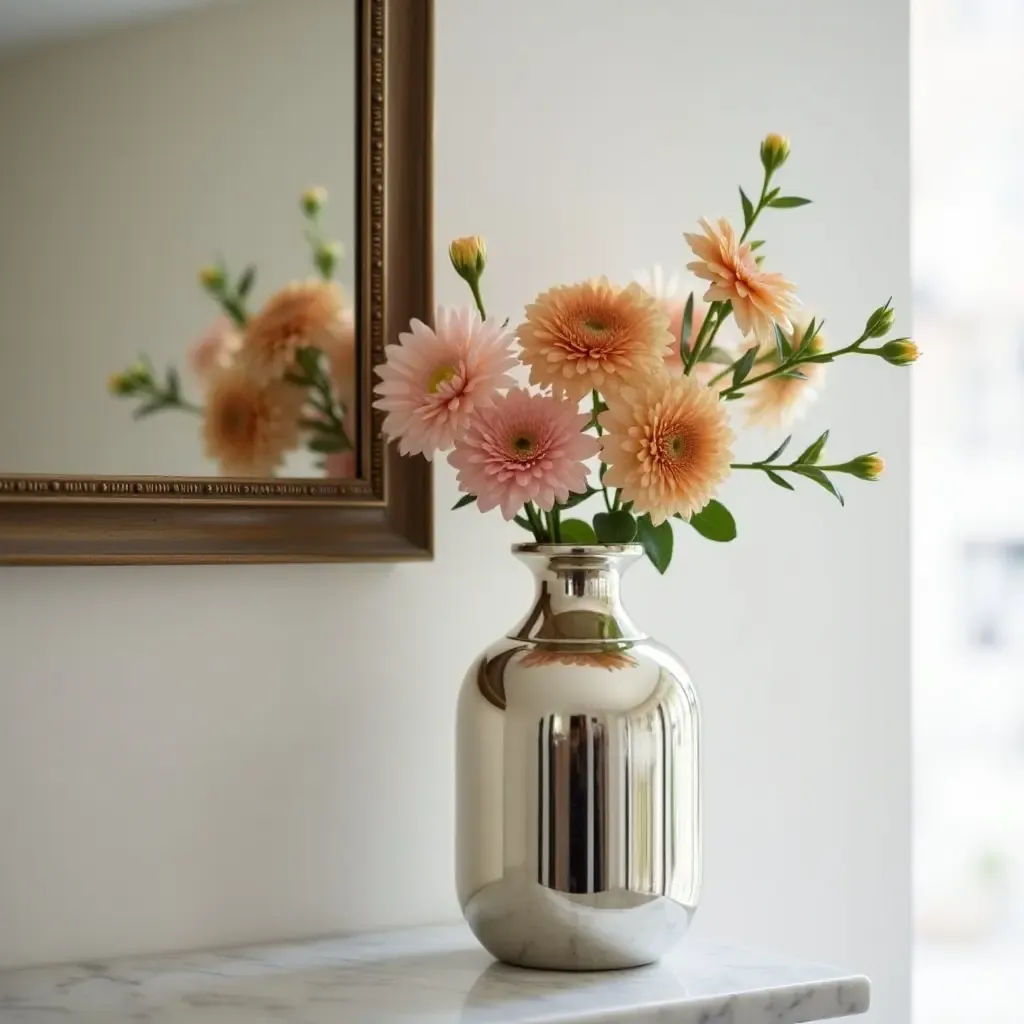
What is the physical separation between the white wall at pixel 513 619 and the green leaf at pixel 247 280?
0.18 meters

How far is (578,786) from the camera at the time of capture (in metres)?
1.09

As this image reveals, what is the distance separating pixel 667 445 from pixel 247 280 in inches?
15.6

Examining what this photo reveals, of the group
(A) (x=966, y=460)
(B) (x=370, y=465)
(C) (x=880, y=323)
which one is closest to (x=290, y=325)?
(B) (x=370, y=465)

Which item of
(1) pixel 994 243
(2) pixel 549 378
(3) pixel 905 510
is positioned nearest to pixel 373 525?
(2) pixel 549 378

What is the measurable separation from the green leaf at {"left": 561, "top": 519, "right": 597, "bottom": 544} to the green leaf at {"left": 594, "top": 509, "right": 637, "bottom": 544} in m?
0.01

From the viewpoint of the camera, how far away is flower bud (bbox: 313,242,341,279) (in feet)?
4.08

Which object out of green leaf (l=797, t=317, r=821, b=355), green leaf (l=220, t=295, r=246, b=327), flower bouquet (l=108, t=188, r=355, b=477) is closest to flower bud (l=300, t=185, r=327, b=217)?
flower bouquet (l=108, t=188, r=355, b=477)

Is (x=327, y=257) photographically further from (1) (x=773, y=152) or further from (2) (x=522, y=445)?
(1) (x=773, y=152)

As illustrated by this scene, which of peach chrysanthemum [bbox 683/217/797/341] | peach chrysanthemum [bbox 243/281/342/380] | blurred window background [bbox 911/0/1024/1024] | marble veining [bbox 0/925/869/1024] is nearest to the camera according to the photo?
marble veining [bbox 0/925/869/1024]

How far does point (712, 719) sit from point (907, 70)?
738 mm

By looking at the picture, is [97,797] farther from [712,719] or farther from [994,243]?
[994,243]

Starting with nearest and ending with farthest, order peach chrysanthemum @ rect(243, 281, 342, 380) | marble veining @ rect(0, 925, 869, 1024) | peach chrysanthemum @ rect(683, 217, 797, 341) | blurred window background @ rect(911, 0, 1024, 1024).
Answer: marble veining @ rect(0, 925, 869, 1024) < peach chrysanthemum @ rect(683, 217, 797, 341) < peach chrysanthemum @ rect(243, 281, 342, 380) < blurred window background @ rect(911, 0, 1024, 1024)

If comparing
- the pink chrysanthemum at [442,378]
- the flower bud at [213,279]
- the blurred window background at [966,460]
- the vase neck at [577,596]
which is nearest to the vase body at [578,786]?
the vase neck at [577,596]

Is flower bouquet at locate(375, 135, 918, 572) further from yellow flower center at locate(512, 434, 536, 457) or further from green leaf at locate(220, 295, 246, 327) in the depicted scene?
green leaf at locate(220, 295, 246, 327)
